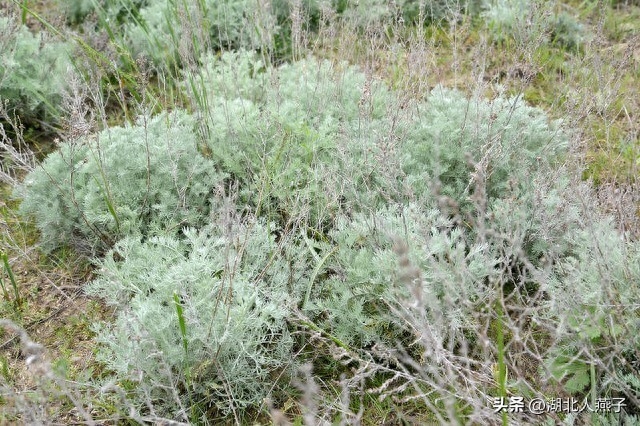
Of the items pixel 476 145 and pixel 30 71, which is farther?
pixel 30 71

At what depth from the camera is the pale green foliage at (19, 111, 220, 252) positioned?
10.1 feet

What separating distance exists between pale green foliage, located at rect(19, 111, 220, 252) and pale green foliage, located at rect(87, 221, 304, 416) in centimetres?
36

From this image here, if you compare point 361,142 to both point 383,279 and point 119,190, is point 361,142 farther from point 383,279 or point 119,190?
point 119,190

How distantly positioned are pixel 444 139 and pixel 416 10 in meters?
2.04

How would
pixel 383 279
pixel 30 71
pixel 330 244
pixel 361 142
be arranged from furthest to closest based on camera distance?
1. pixel 30 71
2. pixel 361 142
3. pixel 330 244
4. pixel 383 279

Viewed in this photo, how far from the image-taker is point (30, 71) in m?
4.05

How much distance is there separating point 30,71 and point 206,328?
2.65 m

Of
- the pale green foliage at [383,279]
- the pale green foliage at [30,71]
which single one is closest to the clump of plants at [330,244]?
the pale green foliage at [383,279]

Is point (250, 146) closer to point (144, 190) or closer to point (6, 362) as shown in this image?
point (144, 190)

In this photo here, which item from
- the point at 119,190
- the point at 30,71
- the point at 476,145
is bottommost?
the point at 119,190

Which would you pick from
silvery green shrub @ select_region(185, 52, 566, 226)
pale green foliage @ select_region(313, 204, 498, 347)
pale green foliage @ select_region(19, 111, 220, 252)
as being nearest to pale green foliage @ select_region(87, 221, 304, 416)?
pale green foliage @ select_region(313, 204, 498, 347)

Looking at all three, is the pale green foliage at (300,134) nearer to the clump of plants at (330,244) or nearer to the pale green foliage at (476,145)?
the clump of plants at (330,244)

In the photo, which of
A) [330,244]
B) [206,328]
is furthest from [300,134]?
[206,328]

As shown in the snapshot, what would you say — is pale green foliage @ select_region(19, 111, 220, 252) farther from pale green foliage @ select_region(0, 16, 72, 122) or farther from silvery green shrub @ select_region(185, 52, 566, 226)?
pale green foliage @ select_region(0, 16, 72, 122)
